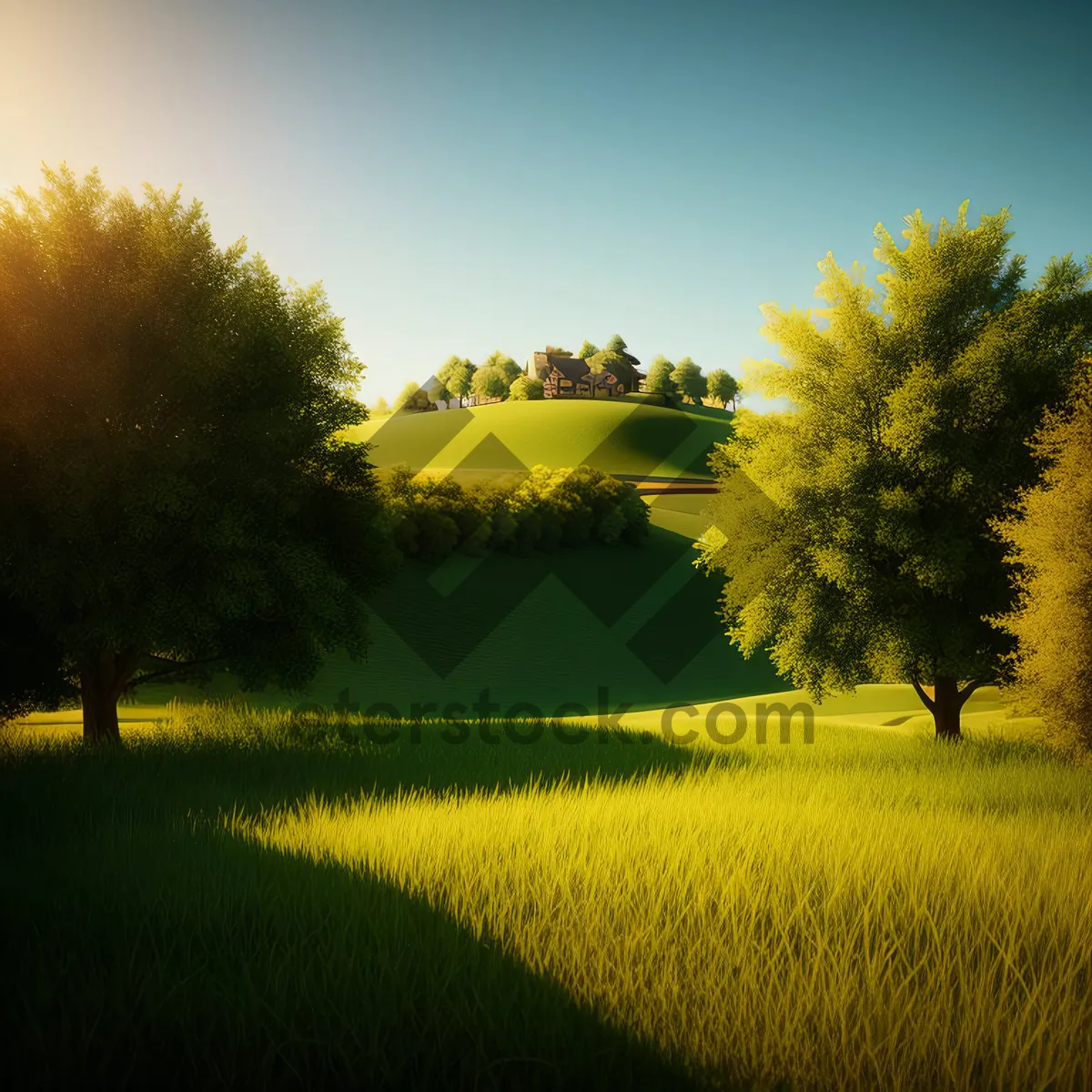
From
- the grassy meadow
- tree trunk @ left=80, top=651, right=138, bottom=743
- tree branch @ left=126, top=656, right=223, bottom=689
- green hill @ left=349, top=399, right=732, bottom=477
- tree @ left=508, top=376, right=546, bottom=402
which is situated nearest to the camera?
the grassy meadow

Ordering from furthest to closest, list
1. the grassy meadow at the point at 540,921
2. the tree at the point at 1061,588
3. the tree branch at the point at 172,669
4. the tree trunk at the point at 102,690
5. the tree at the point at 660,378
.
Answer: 1. the tree at the point at 660,378
2. the tree branch at the point at 172,669
3. the tree trunk at the point at 102,690
4. the tree at the point at 1061,588
5. the grassy meadow at the point at 540,921

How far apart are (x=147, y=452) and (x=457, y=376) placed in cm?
14960

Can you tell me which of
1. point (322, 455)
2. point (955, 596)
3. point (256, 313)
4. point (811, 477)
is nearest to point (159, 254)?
point (256, 313)

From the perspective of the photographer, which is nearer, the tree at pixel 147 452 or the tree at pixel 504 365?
the tree at pixel 147 452

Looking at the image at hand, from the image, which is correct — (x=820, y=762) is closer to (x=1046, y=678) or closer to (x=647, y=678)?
(x=1046, y=678)

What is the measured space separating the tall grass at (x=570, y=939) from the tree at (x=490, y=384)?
14871 cm

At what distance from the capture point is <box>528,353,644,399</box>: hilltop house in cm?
15425

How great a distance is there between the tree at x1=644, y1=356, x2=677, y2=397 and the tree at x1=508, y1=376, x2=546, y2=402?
26866 mm

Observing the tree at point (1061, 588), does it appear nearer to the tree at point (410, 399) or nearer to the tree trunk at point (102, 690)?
the tree trunk at point (102, 690)

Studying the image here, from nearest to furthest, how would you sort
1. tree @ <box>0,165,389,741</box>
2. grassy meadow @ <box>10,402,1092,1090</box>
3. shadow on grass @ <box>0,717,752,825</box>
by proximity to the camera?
grassy meadow @ <box>10,402,1092,1090</box>, shadow on grass @ <box>0,717,752,825</box>, tree @ <box>0,165,389,741</box>

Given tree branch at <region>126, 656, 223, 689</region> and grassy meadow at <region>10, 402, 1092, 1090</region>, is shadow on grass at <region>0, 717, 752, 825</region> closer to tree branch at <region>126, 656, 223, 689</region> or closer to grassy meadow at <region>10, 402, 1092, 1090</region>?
grassy meadow at <region>10, 402, 1092, 1090</region>

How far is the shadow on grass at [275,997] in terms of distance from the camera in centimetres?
392

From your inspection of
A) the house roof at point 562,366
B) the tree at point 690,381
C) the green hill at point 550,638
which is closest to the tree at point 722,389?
Answer: the tree at point 690,381

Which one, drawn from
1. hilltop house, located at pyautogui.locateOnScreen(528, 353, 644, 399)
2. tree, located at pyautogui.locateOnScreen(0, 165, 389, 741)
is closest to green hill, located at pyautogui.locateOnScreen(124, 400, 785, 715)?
tree, located at pyautogui.locateOnScreen(0, 165, 389, 741)
